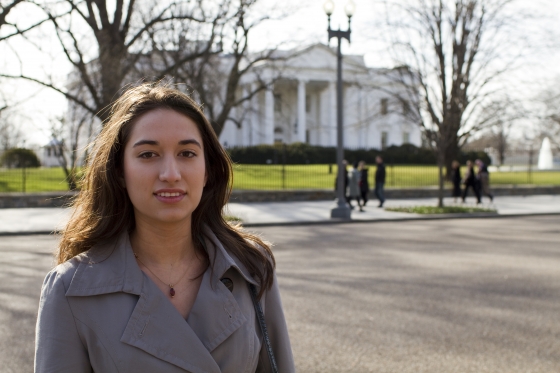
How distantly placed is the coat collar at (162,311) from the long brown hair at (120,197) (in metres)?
0.09

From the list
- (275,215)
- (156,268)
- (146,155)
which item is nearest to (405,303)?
(156,268)

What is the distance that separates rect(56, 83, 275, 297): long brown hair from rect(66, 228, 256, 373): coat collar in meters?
0.09

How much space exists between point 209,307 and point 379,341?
378 centimetres

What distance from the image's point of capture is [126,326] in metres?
1.69

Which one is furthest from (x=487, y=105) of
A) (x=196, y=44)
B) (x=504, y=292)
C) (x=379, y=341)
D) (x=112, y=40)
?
(x=379, y=341)

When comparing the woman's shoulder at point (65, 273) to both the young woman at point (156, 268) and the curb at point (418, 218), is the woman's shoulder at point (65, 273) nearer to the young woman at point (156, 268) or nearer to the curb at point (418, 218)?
the young woman at point (156, 268)

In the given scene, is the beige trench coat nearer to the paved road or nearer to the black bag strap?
the black bag strap

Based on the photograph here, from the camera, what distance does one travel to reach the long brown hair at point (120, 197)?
1.93 metres

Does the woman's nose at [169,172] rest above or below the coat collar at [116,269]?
above

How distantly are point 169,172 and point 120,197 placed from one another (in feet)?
0.86

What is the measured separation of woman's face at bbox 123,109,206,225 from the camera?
1867 millimetres

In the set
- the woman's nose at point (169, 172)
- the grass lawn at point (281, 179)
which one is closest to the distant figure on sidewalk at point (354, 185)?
the grass lawn at point (281, 179)

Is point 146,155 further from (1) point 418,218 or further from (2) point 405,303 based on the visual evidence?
(1) point 418,218

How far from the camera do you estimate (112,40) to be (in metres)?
20.2
